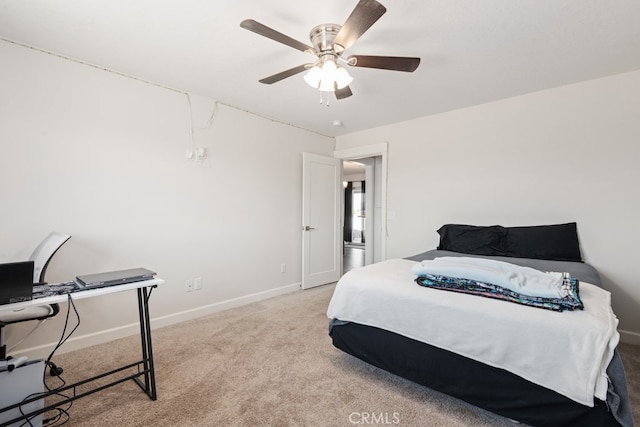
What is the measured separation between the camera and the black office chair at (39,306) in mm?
1709

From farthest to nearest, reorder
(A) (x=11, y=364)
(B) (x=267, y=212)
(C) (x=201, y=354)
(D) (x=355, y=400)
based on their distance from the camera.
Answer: (B) (x=267, y=212)
(C) (x=201, y=354)
(D) (x=355, y=400)
(A) (x=11, y=364)

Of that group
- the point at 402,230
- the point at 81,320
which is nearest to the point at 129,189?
the point at 81,320

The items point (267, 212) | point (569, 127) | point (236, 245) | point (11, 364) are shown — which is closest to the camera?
point (11, 364)

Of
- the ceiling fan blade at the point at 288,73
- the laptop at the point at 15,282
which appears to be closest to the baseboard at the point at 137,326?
the laptop at the point at 15,282

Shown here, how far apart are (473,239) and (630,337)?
58.0 inches

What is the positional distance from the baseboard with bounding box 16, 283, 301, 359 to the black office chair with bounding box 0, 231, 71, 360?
8.5 inches

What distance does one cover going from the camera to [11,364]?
4.58 feet

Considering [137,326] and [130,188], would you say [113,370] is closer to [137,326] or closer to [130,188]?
[137,326]

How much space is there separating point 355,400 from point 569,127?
3.13 m

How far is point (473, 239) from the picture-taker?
3.04m

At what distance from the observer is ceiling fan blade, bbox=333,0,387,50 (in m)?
1.32

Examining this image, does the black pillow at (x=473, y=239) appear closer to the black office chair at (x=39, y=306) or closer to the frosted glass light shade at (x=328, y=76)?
the frosted glass light shade at (x=328, y=76)

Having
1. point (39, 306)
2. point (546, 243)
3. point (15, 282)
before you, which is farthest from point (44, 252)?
point (546, 243)

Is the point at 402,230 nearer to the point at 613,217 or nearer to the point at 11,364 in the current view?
the point at 613,217
